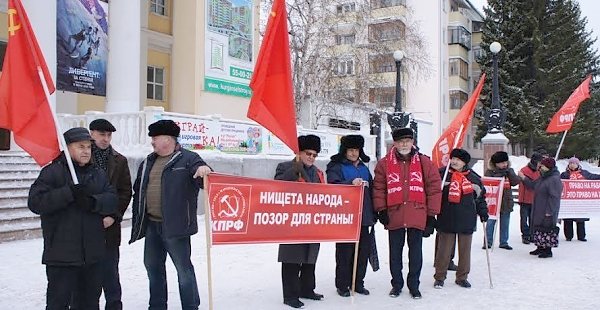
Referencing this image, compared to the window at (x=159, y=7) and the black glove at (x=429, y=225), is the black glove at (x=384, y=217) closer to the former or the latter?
the black glove at (x=429, y=225)

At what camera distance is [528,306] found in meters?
6.21

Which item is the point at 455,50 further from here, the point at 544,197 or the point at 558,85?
the point at 544,197

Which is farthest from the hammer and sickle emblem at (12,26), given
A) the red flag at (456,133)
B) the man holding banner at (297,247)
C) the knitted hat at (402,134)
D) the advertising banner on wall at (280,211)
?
the red flag at (456,133)

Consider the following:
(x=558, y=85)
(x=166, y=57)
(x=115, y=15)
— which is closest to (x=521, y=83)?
(x=558, y=85)

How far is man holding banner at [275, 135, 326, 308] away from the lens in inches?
236

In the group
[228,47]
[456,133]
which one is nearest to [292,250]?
[456,133]

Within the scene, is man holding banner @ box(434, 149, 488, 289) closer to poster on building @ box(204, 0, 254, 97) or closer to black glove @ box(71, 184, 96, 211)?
black glove @ box(71, 184, 96, 211)

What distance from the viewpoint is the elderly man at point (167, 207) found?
5.01m

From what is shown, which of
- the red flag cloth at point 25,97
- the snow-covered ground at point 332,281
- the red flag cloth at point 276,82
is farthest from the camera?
the snow-covered ground at point 332,281

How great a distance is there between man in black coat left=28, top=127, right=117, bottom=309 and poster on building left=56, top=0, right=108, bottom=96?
1278 cm

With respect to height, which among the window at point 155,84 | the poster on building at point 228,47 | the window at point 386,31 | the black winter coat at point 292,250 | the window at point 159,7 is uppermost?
the window at point 386,31

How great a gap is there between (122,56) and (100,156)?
12.8 meters

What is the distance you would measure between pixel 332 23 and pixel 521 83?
20074 mm

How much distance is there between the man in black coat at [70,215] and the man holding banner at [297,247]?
201 cm
